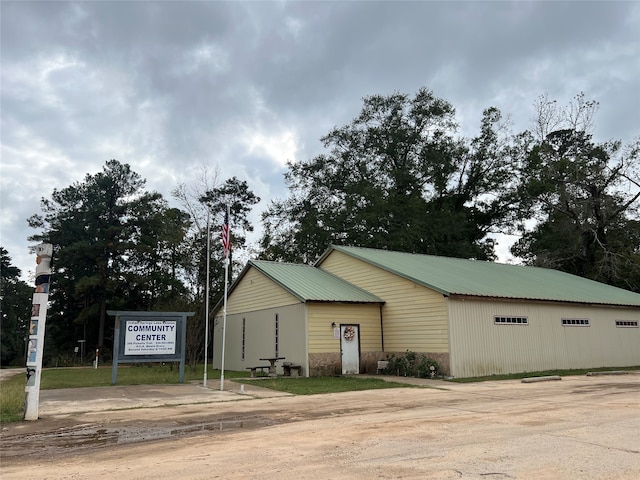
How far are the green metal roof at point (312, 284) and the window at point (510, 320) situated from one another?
4.69 metres

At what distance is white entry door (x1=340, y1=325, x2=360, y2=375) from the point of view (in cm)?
2078

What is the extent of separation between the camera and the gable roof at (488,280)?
67.2 ft

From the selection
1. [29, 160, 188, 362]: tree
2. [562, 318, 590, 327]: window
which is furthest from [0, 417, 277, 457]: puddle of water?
[29, 160, 188, 362]: tree

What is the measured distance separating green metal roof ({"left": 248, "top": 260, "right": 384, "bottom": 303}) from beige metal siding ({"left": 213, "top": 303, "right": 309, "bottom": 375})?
0.76 meters

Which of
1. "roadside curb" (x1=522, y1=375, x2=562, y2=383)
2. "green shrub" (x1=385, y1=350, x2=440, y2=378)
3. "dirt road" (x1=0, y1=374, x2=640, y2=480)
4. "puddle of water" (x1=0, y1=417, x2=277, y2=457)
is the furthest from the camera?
"green shrub" (x1=385, y1=350, x2=440, y2=378)

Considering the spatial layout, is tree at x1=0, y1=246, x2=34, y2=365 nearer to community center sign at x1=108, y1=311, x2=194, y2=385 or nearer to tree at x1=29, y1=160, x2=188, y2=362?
tree at x1=29, y1=160, x2=188, y2=362

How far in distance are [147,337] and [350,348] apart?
797 centimetres

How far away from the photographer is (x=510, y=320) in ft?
66.3

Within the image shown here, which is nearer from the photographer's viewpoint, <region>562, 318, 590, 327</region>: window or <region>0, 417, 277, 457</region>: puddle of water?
<region>0, 417, 277, 457</region>: puddle of water

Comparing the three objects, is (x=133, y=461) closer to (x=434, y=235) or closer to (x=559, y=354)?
(x=559, y=354)

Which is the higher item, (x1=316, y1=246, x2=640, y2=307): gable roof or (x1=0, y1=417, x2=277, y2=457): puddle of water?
(x1=316, y1=246, x2=640, y2=307): gable roof

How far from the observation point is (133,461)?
6.48m

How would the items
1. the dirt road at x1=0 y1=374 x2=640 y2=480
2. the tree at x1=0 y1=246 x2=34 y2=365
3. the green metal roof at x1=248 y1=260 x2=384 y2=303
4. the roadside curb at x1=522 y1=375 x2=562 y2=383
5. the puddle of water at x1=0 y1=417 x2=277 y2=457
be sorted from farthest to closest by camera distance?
the tree at x1=0 y1=246 x2=34 y2=365, the green metal roof at x1=248 y1=260 x2=384 y2=303, the roadside curb at x1=522 y1=375 x2=562 y2=383, the puddle of water at x1=0 y1=417 x2=277 y2=457, the dirt road at x1=0 y1=374 x2=640 y2=480

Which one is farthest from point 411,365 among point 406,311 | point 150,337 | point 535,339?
point 150,337
